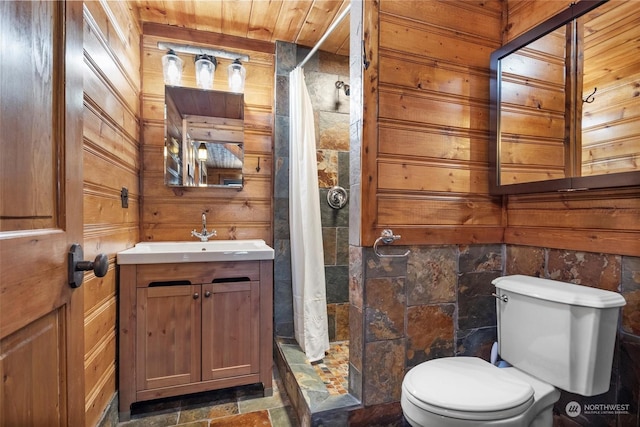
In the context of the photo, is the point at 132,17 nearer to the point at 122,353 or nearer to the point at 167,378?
the point at 122,353

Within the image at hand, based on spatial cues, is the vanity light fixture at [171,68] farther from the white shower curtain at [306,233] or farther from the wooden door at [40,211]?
the wooden door at [40,211]

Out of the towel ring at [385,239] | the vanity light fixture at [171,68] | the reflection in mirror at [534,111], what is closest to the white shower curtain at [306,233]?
the towel ring at [385,239]

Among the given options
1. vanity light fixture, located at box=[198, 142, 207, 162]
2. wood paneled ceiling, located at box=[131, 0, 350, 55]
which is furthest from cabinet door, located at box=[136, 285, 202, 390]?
wood paneled ceiling, located at box=[131, 0, 350, 55]

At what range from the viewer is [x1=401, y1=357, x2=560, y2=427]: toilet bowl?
102cm

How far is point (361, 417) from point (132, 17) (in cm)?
272

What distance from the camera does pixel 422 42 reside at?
1.55 metres

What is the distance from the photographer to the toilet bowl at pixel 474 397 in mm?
1021

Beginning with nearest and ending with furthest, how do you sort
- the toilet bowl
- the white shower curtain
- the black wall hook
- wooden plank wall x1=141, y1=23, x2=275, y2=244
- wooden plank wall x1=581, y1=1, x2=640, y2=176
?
1. the toilet bowl
2. wooden plank wall x1=581, y1=1, x2=640, y2=176
3. the black wall hook
4. the white shower curtain
5. wooden plank wall x1=141, y1=23, x2=275, y2=244

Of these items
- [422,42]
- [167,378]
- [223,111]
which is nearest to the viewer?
[422,42]

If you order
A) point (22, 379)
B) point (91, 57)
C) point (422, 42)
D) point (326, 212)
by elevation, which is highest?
point (422, 42)

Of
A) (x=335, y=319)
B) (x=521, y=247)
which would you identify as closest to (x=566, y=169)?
(x=521, y=247)

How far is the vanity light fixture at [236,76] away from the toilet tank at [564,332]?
7.16 feet

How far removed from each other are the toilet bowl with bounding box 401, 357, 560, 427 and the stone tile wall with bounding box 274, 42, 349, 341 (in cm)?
120

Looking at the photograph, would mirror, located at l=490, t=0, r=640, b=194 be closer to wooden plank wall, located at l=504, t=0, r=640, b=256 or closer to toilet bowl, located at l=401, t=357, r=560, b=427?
wooden plank wall, located at l=504, t=0, r=640, b=256
